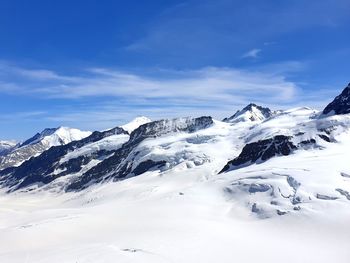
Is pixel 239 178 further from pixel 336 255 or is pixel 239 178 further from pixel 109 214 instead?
pixel 336 255

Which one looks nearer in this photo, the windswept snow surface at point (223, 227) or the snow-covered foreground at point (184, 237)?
the snow-covered foreground at point (184, 237)

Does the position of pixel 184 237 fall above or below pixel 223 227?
above

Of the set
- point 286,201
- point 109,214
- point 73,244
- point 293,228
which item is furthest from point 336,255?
point 109,214

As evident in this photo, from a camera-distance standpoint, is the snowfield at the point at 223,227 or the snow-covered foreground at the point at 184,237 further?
the snowfield at the point at 223,227

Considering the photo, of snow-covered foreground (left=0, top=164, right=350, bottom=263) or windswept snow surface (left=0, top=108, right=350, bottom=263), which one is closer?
snow-covered foreground (left=0, top=164, right=350, bottom=263)

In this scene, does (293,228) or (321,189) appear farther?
(321,189)

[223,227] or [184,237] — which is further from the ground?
[184,237]

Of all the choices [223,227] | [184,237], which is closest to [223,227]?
[223,227]

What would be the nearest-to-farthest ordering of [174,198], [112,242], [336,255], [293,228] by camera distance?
[336,255] < [112,242] < [293,228] < [174,198]

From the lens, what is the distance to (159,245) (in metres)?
92.0

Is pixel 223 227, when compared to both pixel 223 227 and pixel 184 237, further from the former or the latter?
pixel 184 237

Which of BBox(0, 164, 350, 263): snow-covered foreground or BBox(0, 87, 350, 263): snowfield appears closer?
BBox(0, 164, 350, 263): snow-covered foreground

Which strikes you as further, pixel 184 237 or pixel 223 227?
pixel 223 227

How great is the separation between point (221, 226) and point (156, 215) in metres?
23.4
